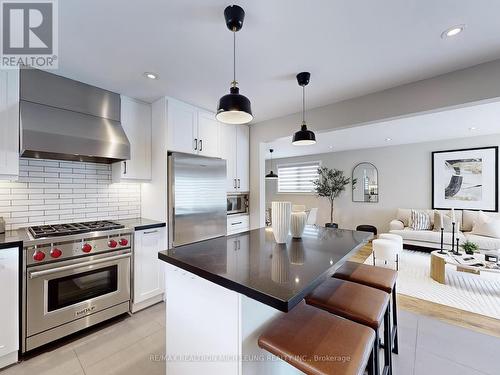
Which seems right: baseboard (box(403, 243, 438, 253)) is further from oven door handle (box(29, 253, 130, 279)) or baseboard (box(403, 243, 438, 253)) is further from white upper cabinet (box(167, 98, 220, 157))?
oven door handle (box(29, 253, 130, 279))

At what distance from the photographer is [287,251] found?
1411 mm

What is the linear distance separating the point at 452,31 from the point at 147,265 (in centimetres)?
340

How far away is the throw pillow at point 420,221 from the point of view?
4.89 metres

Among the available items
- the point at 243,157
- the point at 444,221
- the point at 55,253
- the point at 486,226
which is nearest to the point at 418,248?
the point at 444,221

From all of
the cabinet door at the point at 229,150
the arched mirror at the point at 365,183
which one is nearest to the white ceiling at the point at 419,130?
the arched mirror at the point at 365,183

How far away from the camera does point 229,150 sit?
3400mm

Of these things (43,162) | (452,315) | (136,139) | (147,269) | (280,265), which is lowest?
(452,315)

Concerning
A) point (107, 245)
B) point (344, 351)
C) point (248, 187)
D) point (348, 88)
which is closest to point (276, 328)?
point (344, 351)

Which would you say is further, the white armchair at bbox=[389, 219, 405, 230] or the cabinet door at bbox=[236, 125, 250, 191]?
the white armchair at bbox=[389, 219, 405, 230]

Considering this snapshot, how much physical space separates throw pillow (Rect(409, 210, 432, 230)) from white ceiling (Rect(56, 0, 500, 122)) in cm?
389

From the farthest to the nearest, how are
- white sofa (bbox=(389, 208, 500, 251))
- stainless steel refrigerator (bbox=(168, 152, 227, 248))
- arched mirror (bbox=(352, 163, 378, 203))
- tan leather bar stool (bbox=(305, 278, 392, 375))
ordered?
arched mirror (bbox=(352, 163, 378, 203)) → white sofa (bbox=(389, 208, 500, 251)) → stainless steel refrigerator (bbox=(168, 152, 227, 248)) → tan leather bar stool (bbox=(305, 278, 392, 375))

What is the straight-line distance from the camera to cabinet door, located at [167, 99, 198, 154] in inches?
105

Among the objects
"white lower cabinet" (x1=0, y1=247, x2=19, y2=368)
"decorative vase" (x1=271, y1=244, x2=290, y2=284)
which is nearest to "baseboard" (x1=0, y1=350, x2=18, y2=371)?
"white lower cabinet" (x1=0, y1=247, x2=19, y2=368)

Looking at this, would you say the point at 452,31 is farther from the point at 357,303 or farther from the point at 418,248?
the point at 418,248
